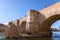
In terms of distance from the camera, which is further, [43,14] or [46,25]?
[46,25]

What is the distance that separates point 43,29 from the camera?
29.3 metres

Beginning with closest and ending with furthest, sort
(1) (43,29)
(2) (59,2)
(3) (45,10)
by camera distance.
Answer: (2) (59,2) < (3) (45,10) < (1) (43,29)

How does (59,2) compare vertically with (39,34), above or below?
above

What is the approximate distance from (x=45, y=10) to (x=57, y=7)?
2459 mm

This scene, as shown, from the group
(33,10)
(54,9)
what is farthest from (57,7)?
(33,10)

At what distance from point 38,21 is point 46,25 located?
208 centimetres

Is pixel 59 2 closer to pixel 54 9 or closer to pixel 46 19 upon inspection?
pixel 54 9

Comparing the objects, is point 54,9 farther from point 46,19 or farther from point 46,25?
point 46,25

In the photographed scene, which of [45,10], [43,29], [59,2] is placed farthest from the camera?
[43,29]

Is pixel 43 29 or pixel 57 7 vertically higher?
pixel 57 7

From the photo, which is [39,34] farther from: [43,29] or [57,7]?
[57,7]

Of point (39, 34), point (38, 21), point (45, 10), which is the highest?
point (45, 10)

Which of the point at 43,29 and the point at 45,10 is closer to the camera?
the point at 45,10

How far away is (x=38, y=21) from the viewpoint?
28.4 metres
